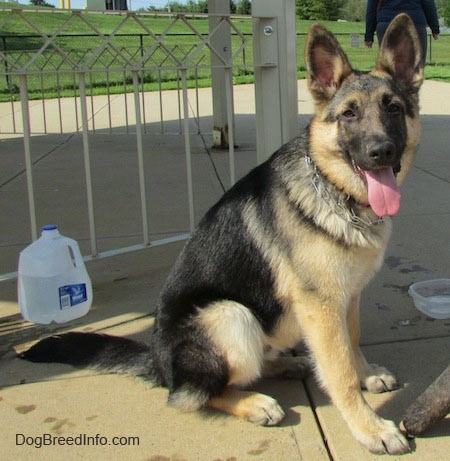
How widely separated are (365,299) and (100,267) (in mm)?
2076

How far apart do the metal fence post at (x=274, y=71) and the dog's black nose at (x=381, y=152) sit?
7.15 ft

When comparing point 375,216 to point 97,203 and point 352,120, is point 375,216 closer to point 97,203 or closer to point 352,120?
point 352,120

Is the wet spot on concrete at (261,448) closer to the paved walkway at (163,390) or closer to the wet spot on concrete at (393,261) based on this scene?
the paved walkway at (163,390)

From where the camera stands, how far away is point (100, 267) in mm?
4723

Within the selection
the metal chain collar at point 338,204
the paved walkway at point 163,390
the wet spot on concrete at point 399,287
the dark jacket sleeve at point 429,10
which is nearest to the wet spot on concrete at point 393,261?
the paved walkway at point 163,390

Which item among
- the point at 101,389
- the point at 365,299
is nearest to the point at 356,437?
the point at 101,389

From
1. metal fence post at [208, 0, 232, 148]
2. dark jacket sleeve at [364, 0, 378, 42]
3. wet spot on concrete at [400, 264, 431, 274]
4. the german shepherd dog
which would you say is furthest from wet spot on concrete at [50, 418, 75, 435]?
metal fence post at [208, 0, 232, 148]

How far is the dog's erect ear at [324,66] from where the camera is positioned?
2707mm

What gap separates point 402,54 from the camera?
2.79 meters

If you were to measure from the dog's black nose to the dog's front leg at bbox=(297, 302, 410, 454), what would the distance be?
0.65 m

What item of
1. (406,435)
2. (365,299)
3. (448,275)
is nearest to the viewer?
(406,435)

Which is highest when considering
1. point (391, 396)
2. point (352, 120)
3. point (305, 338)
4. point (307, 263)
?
point (352, 120)

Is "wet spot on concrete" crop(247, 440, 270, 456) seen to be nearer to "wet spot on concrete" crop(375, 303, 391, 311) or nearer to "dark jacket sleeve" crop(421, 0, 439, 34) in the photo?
"wet spot on concrete" crop(375, 303, 391, 311)

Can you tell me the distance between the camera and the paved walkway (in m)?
2.54
